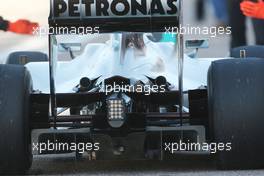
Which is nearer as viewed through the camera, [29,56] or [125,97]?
[125,97]

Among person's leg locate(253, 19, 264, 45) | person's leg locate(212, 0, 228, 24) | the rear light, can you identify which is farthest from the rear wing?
person's leg locate(253, 19, 264, 45)

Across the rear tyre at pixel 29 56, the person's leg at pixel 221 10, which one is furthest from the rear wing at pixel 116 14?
the person's leg at pixel 221 10

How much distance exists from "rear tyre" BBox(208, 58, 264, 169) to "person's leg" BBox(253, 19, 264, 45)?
4.55m

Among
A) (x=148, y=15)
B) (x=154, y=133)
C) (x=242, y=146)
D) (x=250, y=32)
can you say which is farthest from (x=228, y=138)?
(x=250, y=32)

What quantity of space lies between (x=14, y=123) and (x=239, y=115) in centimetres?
195

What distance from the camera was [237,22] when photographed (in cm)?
1265

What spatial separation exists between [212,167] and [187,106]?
2.23 feet

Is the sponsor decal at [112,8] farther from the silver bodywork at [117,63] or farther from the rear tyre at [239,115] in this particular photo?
the rear tyre at [239,115]

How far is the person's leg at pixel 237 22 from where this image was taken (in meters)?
→ 12.4

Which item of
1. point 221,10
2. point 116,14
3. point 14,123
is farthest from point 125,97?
point 221,10

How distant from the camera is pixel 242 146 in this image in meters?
8.02

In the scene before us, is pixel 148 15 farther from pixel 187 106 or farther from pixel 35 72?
pixel 35 72

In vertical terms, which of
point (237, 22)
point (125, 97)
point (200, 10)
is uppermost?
point (200, 10)

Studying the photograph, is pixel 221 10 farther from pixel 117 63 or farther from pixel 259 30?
pixel 117 63
